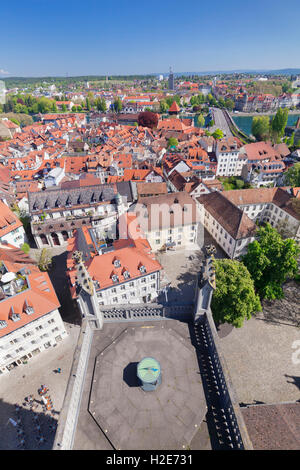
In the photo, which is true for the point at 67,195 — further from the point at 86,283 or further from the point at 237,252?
the point at 86,283

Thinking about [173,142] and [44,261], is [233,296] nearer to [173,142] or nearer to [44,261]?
[44,261]

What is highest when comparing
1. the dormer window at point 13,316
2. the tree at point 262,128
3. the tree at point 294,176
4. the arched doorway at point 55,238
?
the tree at point 262,128

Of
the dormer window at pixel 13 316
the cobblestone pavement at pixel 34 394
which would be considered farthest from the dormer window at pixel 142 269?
the dormer window at pixel 13 316

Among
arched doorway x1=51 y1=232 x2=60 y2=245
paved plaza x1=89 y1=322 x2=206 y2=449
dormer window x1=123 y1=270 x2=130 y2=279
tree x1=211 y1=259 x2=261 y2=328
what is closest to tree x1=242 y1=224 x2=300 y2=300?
tree x1=211 y1=259 x2=261 y2=328

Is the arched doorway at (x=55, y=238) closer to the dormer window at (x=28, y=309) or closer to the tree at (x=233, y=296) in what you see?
the dormer window at (x=28, y=309)

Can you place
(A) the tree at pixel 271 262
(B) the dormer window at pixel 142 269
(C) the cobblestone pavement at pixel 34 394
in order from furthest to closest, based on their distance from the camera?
(B) the dormer window at pixel 142 269 < (A) the tree at pixel 271 262 < (C) the cobblestone pavement at pixel 34 394

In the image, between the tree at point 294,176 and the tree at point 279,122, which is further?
the tree at point 279,122

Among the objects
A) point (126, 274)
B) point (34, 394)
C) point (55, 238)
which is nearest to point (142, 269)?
point (126, 274)
